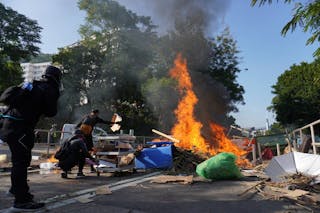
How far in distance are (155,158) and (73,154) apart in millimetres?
2381

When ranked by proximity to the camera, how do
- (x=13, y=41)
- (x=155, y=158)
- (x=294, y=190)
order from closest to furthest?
(x=294, y=190) < (x=155, y=158) < (x=13, y=41)

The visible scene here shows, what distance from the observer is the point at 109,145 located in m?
8.79

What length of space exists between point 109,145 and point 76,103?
24810mm

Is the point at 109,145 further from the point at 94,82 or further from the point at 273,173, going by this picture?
the point at 94,82

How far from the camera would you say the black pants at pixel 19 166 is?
4.27 meters

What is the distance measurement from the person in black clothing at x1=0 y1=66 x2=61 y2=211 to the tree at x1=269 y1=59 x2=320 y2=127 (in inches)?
1416

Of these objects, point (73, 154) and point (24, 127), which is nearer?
point (24, 127)

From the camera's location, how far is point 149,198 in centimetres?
514

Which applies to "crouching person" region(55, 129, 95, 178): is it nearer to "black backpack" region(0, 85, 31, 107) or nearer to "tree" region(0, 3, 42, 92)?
"black backpack" region(0, 85, 31, 107)

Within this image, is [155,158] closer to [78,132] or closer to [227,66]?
[78,132]

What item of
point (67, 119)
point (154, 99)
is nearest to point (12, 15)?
point (67, 119)

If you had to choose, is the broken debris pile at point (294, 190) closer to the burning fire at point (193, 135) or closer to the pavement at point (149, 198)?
the pavement at point (149, 198)

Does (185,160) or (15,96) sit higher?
(15,96)

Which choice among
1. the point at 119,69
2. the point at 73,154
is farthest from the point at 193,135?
the point at 119,69
